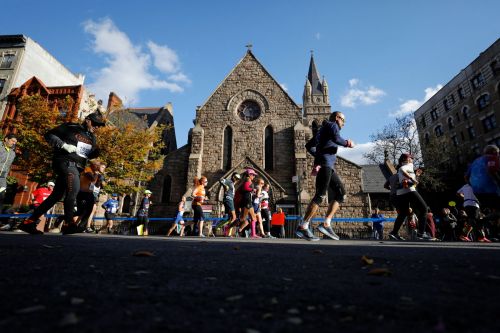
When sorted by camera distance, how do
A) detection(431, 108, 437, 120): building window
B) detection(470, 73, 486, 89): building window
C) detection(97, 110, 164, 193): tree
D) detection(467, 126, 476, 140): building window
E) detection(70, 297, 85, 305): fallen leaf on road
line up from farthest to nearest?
detection(431, 108, 437, 120): building window < detection(467, 126, 476, 140): building window < detection(470, 73, 486, 89): building window < detection(97, 110, 164, 193): tree < detection(70, 297, 85, 305): fallen leaf on road

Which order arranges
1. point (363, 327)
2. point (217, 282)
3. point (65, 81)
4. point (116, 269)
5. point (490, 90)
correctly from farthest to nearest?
point (65, 81), point (490, 90), point (116, 269), point (217, 282), point (363, 327)

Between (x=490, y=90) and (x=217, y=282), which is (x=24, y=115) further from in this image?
(x=490, y=90)

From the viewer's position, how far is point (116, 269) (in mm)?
2082

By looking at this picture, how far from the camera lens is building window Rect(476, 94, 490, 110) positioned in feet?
95.8

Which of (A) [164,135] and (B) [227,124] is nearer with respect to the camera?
(B) [227,124]

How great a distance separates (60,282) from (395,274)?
2.24m

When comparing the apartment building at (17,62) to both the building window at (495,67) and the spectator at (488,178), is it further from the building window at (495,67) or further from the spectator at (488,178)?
the building window at (495,67)

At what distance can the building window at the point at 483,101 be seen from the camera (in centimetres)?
2920

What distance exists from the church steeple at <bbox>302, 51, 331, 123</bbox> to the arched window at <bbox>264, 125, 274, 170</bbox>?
2135 centimetres

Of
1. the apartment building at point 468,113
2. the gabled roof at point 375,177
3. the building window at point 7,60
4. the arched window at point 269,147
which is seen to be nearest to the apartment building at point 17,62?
the building window at point 7,60

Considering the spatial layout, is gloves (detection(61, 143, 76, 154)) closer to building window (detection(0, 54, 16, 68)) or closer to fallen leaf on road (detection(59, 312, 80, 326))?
fallen leaf on road (detection(59, 312, 80, 326))

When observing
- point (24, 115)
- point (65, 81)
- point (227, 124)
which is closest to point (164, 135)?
point (227, 124)

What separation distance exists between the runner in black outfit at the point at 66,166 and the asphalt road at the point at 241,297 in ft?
9.65

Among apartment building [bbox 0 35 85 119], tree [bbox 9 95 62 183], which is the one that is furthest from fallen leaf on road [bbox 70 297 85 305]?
apartment building [bbox 0 35 85 119]
